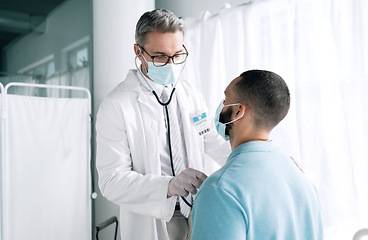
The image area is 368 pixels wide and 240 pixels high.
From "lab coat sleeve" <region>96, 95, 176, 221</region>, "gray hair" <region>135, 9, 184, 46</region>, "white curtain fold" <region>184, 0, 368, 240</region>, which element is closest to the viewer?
"lab coat sleeve" <region>96, 95, 176, 221</region>

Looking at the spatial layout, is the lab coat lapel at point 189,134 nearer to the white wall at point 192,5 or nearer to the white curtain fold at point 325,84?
the white curtain fold at point 325,84

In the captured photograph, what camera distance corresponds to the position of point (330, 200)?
179cm

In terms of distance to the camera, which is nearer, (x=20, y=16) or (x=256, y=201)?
(x=256, y=201)

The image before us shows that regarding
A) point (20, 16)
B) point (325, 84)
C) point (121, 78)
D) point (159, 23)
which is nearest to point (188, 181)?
point (159, 23)

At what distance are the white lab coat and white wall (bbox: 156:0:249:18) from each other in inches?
43.5

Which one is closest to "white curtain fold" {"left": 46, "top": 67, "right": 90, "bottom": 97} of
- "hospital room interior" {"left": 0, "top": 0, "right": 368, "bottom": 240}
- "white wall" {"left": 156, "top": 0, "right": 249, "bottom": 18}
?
"hospital room interior" {"left": 0, "top": 0, "right": 368, "bottom": 240}

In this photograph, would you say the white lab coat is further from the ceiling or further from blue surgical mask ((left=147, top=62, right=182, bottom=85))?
the ceiling

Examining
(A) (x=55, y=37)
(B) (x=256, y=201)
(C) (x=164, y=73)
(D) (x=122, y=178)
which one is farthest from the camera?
(A) (x=55, y=37)

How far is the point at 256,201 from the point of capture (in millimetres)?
854

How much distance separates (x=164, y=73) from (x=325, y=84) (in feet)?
2.82

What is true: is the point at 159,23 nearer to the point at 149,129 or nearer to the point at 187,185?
the point at 149,129

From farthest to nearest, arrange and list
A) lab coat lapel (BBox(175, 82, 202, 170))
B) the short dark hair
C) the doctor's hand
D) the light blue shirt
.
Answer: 1. lab coat lapel (BBox(175, 82, 202, 170))
2. the doctor's hand
3. the short dark hair
4. the light blue shirt

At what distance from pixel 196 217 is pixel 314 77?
4.21ft

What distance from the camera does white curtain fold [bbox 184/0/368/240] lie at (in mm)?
1683
